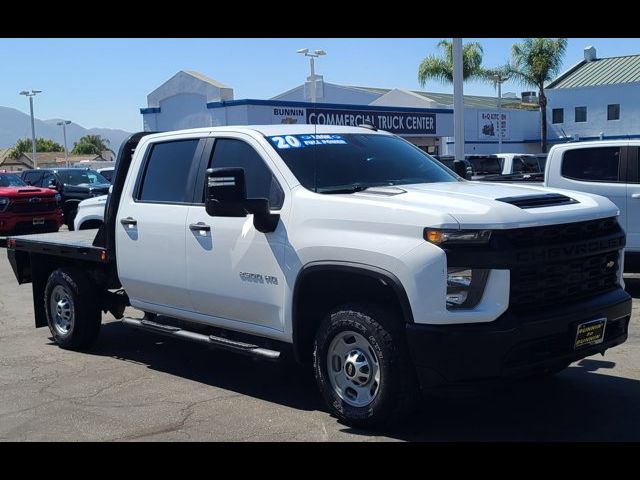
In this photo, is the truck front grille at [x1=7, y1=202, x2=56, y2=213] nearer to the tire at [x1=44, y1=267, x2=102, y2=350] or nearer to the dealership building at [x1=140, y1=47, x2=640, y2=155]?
the dealership building at [x1=140, y1=47, x2=640, y2=155]

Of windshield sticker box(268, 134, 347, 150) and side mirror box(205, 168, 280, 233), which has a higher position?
Answer: windshield sticker box(268, 134, 347, 150)

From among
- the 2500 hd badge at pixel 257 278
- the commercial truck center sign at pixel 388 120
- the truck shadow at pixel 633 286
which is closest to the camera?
the 2500 hd badge at pixel 257 278

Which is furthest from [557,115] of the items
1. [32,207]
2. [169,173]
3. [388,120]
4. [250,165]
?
[250,165]

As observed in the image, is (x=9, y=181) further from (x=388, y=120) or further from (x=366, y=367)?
(x=388, y=120)

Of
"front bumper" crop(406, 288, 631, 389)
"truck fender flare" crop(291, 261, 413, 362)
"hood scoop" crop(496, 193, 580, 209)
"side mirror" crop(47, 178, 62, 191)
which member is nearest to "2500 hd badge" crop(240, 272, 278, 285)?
"truck fender flare" crop(291, 261, 413, 362)

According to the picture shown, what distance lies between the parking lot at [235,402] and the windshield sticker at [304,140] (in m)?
1.93

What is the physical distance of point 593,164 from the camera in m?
10.5

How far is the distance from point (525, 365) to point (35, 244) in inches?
215

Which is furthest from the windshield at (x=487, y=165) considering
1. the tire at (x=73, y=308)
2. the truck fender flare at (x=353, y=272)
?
the truck fender flare at (x=353, y=272)

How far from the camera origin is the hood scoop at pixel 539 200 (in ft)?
16.6

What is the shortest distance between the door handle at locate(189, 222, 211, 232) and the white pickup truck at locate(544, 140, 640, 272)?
592cm

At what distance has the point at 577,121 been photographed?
51.2 metres

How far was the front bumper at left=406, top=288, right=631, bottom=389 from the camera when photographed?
4664mm

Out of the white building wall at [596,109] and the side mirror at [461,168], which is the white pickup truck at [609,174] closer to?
the side mirror at [461,168]
